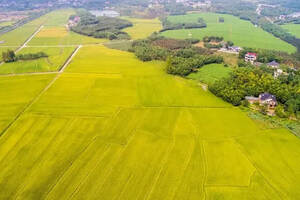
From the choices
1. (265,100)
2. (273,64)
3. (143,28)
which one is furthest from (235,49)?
(143,28)

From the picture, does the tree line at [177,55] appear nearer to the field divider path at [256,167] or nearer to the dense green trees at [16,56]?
the field divider path at [256,167]

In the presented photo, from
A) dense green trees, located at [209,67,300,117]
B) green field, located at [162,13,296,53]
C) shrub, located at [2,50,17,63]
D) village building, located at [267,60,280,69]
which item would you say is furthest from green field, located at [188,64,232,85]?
shrub, located at [2,50,17,63]

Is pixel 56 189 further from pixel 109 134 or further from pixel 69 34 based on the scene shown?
pixel 69 34

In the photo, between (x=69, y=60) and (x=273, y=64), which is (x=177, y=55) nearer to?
(x=273, y=64)

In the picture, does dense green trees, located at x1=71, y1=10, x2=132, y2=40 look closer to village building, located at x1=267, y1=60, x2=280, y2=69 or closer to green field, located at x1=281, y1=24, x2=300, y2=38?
→ village building, located at x1=267, y1=60, x2=280, y2=69

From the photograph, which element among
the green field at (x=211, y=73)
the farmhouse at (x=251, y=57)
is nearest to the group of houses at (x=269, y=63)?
the farmhouse at (x=251, y=57)

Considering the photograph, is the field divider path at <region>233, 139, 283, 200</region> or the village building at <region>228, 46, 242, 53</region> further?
the village building at <region>228, 46, 242, 53</region>
